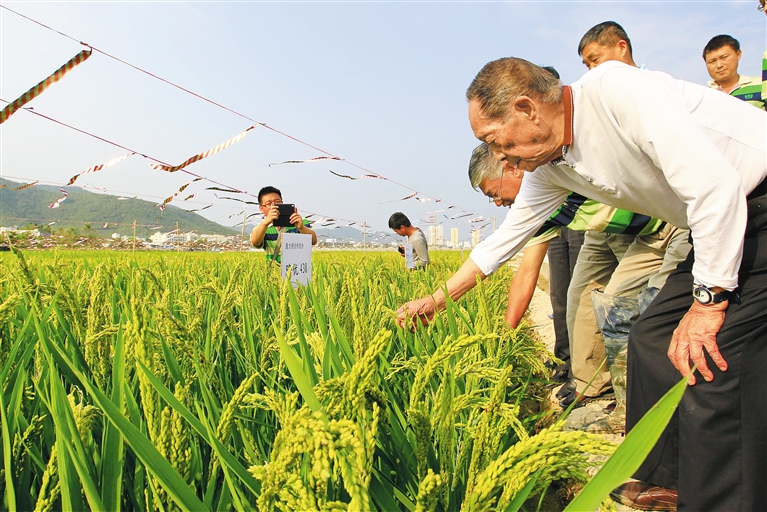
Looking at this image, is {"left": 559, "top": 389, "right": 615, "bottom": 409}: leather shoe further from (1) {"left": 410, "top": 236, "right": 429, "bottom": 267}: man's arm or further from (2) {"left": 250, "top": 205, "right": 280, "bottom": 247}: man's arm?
(1) {"left": 410, "top": 236, "right": 429, "bottom": 267}: man's arm

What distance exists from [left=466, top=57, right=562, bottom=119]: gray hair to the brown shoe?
1487mm

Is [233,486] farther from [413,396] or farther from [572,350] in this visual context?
[572,350]

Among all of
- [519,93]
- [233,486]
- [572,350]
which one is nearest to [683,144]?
[519,93]

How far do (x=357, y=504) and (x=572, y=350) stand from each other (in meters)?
2.92

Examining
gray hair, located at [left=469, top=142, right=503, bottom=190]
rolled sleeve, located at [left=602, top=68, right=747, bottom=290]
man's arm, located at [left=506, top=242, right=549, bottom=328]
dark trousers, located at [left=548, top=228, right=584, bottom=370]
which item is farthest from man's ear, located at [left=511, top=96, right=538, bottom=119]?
dark trousers, located at [left=548, top=228, right=584, bottom=370]

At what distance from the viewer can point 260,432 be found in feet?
4.05

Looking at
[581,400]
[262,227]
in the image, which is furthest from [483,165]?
[262,227]

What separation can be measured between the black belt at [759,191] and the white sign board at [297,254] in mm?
2491

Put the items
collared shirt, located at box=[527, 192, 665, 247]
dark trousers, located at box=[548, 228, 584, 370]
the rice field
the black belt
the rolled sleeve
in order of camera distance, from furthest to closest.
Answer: dark trousers, located at box=[548, 228, 584, 370] < collared shirt, located at box=[527, 192, 665, 247] < the black belt < the rolled sleeve < the rice field

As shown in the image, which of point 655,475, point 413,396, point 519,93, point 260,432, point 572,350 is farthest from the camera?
point 572,350

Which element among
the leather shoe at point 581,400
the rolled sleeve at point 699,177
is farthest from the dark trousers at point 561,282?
the rolled sleeve at point 699,177

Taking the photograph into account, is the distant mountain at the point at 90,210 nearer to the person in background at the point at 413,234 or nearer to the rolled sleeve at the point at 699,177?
the person in background at the point at 413,234

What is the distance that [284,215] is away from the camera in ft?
14.5

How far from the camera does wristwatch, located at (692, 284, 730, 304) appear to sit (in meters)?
1.40
